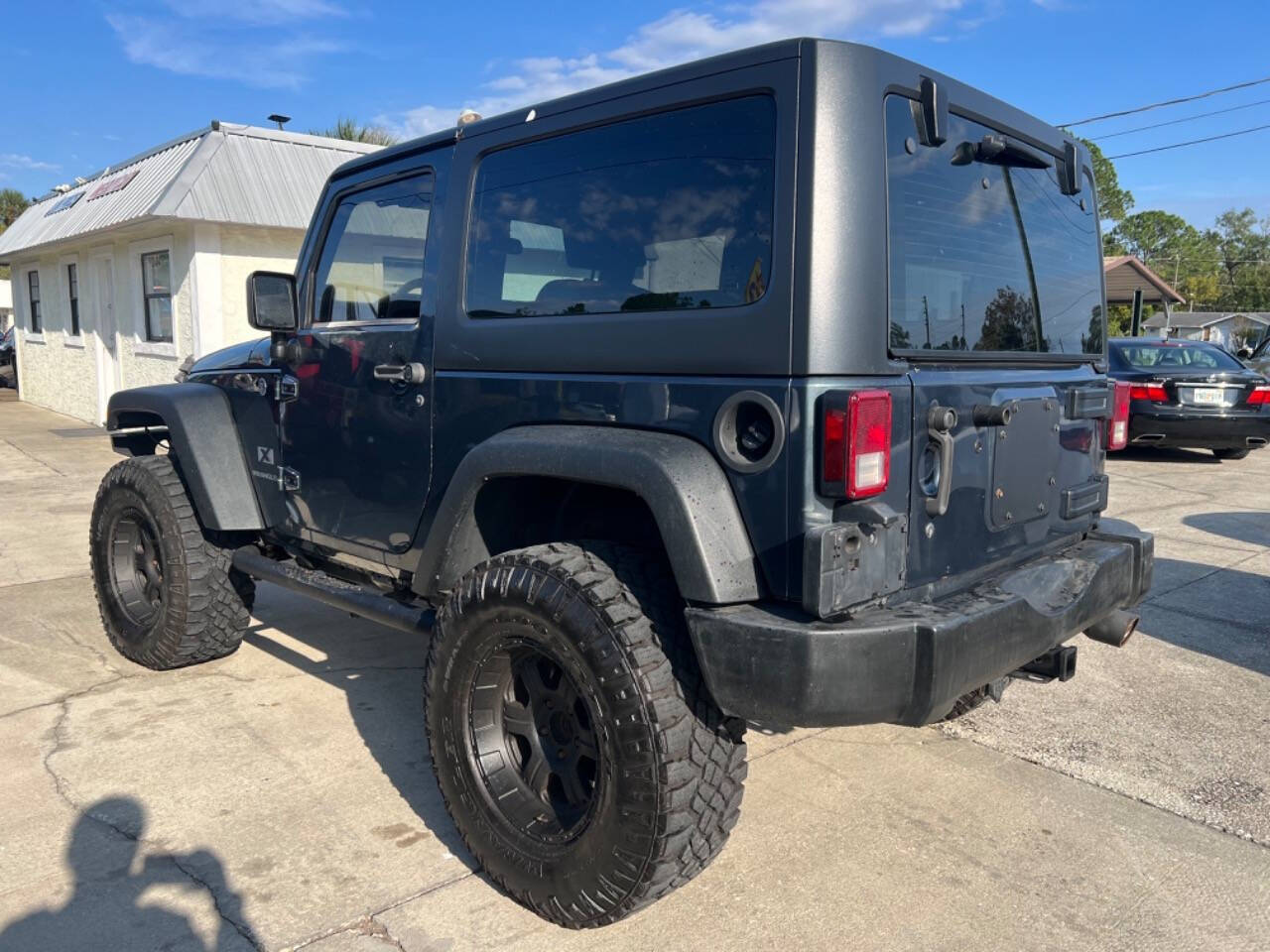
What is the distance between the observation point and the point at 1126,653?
5.10 meters

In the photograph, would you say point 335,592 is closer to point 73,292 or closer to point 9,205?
point 73,292

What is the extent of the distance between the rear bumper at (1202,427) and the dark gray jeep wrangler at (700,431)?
845 cm

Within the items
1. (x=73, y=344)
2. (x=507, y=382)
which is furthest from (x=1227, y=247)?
(x=507, y=382)

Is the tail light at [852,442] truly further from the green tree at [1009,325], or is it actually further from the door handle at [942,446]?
the green tree at [1009,325]

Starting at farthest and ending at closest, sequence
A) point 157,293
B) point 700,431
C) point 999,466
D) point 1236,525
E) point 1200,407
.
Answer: point 157,293 → point 1200,407 → point 1236,525 → point 999,466 → point 700,431

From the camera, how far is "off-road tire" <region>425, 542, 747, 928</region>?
244 centimetres

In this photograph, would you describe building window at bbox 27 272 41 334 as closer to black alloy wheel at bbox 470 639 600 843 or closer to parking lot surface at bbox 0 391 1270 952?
parking lot surface at bbox 0 391 1270 952

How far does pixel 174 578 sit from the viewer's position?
4.42m

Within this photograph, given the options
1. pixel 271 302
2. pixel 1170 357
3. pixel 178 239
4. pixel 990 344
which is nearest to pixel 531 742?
pixel 990 344

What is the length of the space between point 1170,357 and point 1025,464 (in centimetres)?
1028

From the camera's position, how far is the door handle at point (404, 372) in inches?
129

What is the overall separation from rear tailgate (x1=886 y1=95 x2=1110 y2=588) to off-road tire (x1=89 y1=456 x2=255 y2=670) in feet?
10.6

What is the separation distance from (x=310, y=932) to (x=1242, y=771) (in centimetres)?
333

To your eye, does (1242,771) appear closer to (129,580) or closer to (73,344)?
(129,580)
